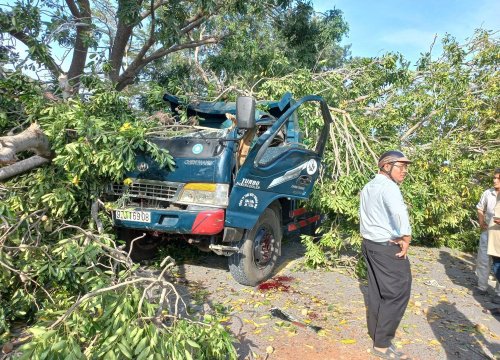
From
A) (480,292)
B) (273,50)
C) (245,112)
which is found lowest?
(480,292)

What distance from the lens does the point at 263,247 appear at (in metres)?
4.89

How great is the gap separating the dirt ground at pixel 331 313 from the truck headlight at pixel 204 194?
108cm

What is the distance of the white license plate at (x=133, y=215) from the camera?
13.4 feet

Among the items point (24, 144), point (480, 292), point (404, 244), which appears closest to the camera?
point (404, 244)

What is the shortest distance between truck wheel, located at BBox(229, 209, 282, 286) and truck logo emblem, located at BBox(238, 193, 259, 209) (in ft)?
1.22

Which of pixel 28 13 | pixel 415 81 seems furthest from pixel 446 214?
pixel 28 13

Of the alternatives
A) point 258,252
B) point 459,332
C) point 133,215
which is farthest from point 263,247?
point 459,332

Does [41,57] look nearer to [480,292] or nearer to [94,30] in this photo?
[94,30]

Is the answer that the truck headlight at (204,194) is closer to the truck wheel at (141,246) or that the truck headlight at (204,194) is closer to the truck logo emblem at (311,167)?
the truck wheel at (141,246)

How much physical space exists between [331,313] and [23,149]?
11.5 ft

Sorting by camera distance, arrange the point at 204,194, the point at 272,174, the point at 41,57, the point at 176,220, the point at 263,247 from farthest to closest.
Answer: the point at 41,57 → the point at 263,247 → the point at 272,174 → the point at 204,194 → the point at 176,220

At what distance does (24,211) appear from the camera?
378 centimetres

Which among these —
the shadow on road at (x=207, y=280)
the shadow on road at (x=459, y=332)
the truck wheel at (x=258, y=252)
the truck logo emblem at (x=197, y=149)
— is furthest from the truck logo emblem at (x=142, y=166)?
the shadow on road at (x=459, y=332)

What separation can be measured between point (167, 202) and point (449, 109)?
20.9ft
